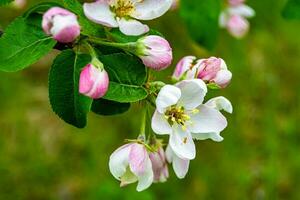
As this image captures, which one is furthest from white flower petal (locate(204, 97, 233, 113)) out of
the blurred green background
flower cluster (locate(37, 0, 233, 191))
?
the blurred green background

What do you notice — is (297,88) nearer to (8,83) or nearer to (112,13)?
(8,83)

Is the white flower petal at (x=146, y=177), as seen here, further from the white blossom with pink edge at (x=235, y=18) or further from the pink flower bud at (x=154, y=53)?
the white blossom with pink edge at (x=235, y=18)

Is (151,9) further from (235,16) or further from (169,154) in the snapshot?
(235,16)

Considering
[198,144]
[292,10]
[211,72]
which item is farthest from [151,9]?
[198,144]

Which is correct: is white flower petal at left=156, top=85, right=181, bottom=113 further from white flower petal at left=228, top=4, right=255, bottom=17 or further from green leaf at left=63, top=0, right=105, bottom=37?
white flower petal at left=228, top=4, right=255, bottom=17

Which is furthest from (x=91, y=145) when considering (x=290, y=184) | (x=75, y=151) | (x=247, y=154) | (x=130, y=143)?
(x=130, y=143)

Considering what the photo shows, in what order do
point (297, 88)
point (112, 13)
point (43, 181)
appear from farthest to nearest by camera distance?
point (297, 88) < point (43, 181) < point (112, 13)

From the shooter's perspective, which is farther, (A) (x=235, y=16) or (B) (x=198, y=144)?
(B) (x=198, y=144)
